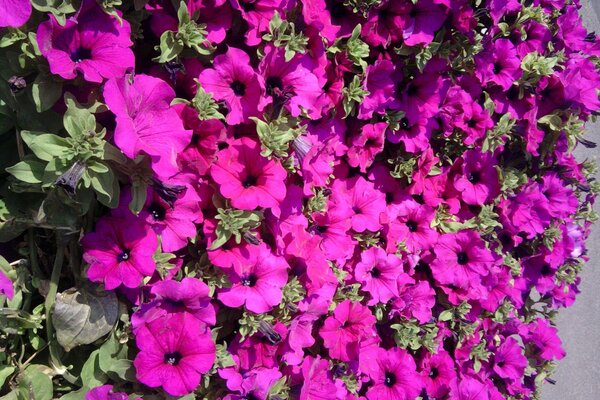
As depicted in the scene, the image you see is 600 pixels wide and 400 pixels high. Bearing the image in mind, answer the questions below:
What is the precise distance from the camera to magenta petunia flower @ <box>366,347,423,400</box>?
5.65 feet

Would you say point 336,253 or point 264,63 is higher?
point 264,63

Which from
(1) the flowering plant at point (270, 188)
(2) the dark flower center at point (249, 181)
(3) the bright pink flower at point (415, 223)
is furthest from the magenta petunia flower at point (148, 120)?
(3) the bright pink flower at point (415, 223)

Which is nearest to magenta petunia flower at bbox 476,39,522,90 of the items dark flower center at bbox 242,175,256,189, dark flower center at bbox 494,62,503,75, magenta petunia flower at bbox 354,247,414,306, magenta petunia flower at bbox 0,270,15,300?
dark flower center at bbox 494,62,503,75

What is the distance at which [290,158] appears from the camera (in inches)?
50.7

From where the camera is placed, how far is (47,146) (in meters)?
0.99

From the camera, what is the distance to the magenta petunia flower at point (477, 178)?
1.83m

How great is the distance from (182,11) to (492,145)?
44.5 inches

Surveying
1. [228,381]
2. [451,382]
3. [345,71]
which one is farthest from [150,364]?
[451,382]

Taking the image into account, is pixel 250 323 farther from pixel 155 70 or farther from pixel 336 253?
pixel 155 70

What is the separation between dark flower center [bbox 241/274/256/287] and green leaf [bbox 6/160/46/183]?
1.64ft

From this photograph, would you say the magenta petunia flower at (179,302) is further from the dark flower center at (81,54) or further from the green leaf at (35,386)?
the dark flower center at (81,54)

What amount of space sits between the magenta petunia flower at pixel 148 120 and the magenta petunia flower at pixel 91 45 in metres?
0.05

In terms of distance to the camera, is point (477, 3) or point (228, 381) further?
point (477, 3)

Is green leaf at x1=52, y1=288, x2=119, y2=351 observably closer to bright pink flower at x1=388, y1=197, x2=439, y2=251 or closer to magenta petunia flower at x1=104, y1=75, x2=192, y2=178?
magenta petunia flower at x1=104, y1=75, x2=192, y2=178
